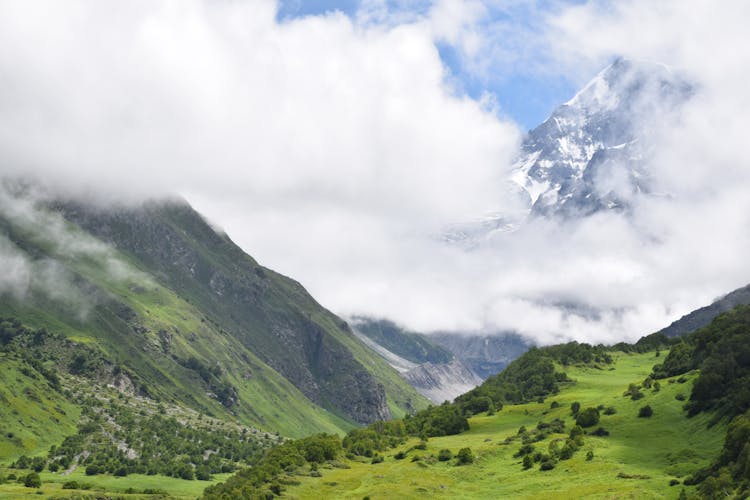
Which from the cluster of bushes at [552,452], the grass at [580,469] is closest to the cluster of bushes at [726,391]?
the grass at [580,469]

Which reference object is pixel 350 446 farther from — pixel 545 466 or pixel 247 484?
pixel 545 466

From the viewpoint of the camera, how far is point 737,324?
165625 millimetres

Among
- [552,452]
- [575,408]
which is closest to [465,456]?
[552,452]

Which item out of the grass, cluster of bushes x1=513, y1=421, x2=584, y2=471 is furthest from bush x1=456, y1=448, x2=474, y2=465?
cluster of bushes x1=513, y1=421, x2=584, y2=471

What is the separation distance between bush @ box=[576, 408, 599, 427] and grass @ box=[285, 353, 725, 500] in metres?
1.84

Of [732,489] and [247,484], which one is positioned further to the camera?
[247,484]

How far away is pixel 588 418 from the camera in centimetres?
16712

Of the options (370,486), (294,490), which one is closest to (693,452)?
(370,486)

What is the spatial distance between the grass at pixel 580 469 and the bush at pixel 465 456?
1.63m

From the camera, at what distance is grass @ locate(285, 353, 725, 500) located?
12113cm

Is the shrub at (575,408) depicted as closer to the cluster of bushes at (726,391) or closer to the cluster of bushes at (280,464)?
the cluster of bushes at (726,391)

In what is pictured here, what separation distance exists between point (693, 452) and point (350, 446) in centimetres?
9310

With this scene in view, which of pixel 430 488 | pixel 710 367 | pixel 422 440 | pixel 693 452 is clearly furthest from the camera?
pixel 422 440

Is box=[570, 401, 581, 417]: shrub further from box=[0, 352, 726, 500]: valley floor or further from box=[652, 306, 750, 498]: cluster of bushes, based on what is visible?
box=[652, 306, 750, 498]: cluster of bushes
